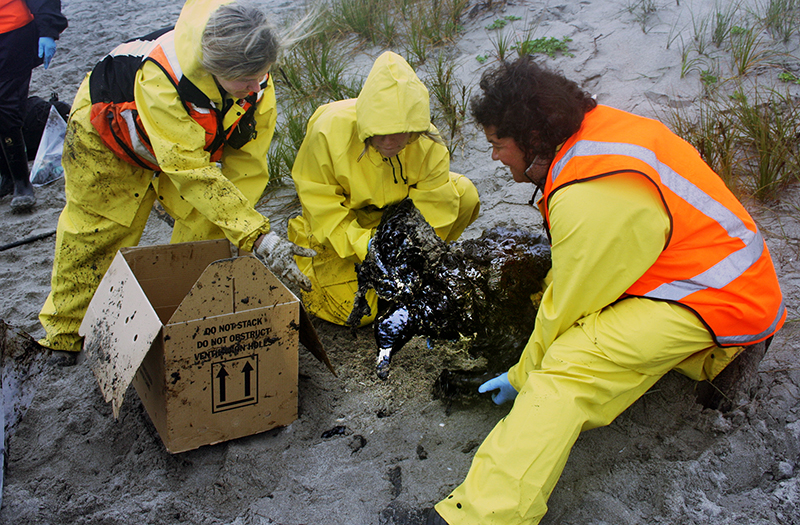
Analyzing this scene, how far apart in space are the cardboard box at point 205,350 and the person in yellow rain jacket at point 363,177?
59 centimetres

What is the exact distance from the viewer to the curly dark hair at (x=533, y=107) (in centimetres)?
151

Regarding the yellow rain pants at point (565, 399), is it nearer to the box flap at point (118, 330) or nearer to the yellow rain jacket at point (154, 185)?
the box flap at point (118, 330)

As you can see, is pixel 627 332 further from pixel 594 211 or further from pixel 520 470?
pixel 520 470

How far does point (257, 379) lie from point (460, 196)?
1.35 m

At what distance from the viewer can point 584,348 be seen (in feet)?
4.76

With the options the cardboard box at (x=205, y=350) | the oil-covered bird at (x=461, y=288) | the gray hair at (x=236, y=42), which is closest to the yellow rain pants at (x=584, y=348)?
the oil-covered bird at (x=461, y=288)

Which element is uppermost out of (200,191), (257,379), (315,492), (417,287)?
(200,191)

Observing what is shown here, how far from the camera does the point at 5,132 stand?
138 inches

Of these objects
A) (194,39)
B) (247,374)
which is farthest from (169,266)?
(194,39)

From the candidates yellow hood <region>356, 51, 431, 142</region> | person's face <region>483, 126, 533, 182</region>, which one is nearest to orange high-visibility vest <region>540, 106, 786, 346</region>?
person's face <region>483, 126, 533, 182</region>

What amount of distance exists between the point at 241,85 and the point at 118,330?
949 millimetres

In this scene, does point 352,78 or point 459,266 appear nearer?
point 459,266

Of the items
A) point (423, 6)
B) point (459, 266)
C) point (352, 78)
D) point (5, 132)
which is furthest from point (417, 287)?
point (423, 6)

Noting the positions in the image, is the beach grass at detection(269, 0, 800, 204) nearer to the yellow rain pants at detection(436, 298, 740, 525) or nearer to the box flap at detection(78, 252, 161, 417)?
the yellow rain pants at detection(436, 298, 740, 525)
